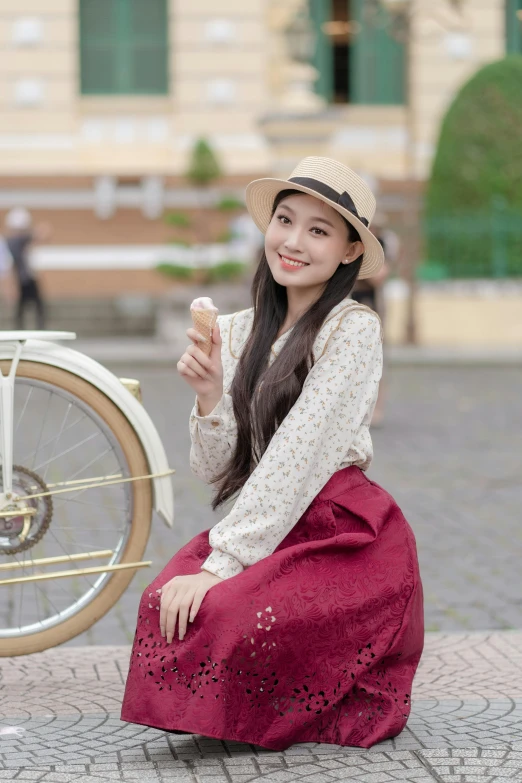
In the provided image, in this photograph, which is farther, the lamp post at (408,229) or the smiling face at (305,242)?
the lamp post at (408,229)

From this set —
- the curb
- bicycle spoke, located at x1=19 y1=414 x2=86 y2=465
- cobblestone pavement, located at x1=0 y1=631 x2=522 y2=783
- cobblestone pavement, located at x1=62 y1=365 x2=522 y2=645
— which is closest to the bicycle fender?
bicycle spoke, located at x1=19 y1=414 x2=86 y2=465

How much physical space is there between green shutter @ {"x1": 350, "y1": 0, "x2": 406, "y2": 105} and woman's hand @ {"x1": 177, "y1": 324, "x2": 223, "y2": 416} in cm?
1932

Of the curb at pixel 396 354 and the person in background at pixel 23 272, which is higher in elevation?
the person in background at pixel 23 272

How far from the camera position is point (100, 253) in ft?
69.2

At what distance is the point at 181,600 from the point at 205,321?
65cm

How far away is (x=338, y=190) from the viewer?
3.36 meters

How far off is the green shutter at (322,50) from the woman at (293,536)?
63.1ft

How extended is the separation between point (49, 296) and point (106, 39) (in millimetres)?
4348

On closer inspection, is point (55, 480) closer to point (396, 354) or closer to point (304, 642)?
point (304, 642)

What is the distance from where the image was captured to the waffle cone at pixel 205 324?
10.8 feet

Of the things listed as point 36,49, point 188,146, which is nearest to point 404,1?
point 188,146

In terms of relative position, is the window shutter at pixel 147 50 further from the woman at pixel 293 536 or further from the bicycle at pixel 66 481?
the woman at pixel 293 536

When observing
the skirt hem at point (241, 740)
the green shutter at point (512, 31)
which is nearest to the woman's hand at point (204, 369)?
the skirt hem at point (241, 740)

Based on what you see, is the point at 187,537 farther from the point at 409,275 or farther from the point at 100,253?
the point at 100,253
